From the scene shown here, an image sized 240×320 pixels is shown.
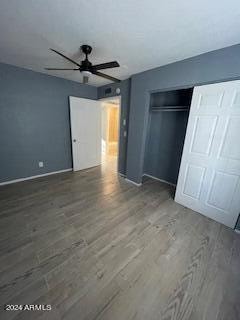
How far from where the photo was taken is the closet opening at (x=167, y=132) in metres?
2.91

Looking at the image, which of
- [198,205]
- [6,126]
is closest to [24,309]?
[198,205]

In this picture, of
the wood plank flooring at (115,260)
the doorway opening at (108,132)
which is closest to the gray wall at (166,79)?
the wood plank flooring at (115,260)

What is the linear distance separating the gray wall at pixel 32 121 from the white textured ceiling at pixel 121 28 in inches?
27.6

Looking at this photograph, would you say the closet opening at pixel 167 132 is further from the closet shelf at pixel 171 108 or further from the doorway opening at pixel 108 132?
the doorway opening at pixel 108 132

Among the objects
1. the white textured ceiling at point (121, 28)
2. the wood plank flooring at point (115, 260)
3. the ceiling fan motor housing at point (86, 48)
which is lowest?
the wood plank flooring at point (115, 260)

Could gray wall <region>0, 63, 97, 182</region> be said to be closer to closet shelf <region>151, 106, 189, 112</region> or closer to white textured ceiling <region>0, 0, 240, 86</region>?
white textured ceiling <region>0, 0, 240, 86</region>

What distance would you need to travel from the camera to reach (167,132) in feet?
10.5

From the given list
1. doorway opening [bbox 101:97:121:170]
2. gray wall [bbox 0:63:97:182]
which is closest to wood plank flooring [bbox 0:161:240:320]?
gray wall [bbox 0:63:97:182]

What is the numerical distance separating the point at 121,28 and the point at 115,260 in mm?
2549

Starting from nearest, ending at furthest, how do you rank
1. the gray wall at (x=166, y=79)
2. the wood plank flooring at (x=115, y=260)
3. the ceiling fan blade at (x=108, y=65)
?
the wood plank flooring at (x=115, y=260), the ceiling fan blade at (x=108, y=65), the gray wall at (x=166, y=79)

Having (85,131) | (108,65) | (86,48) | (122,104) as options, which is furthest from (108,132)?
(108,65)

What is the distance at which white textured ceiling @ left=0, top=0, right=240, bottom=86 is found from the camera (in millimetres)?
1201

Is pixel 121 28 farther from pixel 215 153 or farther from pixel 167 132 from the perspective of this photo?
pixel 167 132

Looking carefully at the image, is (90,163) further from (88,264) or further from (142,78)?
(88,264)
